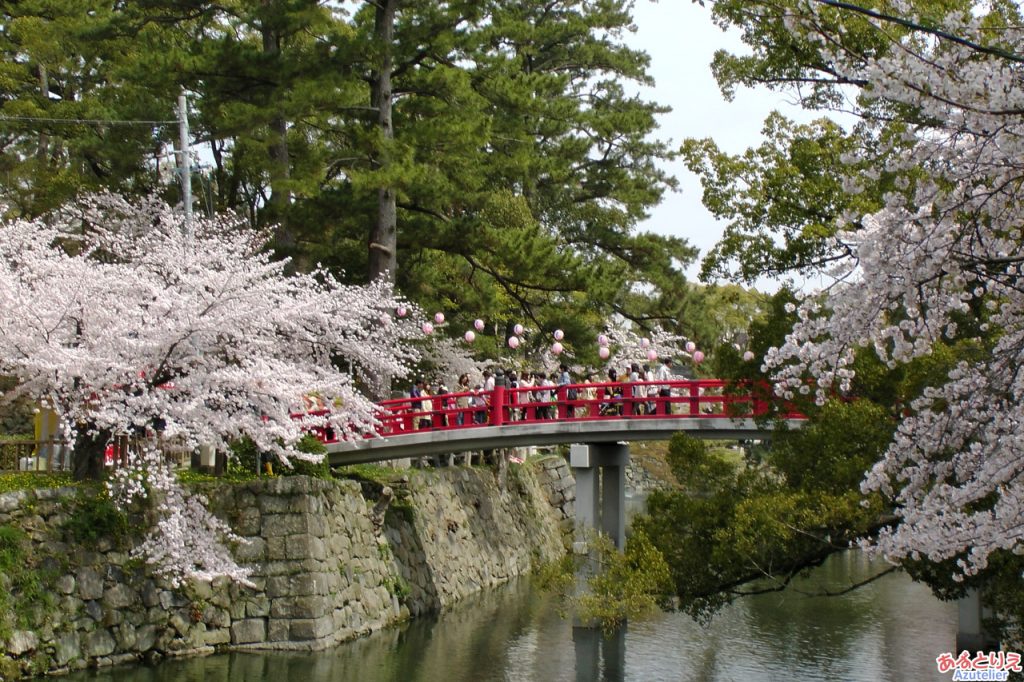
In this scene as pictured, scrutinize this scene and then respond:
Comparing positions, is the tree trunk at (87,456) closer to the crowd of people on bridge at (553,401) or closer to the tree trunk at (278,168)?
the crowd of people on bridge at (553,401)

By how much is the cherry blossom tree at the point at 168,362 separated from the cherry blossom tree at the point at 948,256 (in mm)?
9241

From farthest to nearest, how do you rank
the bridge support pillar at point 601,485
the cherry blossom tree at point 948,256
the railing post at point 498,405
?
the bridge support pillar at point 601,485
the railing post at point 498,405
the cherry blossom tree at point 948,256

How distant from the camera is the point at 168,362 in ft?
51.4

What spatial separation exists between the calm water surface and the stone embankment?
0.37 m

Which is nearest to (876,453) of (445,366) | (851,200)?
(851,200)

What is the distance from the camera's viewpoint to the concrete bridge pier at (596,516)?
17.6 m

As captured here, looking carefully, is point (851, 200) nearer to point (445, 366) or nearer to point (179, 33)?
point (445, 366)

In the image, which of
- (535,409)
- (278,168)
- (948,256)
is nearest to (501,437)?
(535,409)

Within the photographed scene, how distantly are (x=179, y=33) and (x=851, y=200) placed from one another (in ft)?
59.0

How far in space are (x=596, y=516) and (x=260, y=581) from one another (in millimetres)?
6320

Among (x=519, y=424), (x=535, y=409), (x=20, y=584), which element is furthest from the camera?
(x=535, y=409)

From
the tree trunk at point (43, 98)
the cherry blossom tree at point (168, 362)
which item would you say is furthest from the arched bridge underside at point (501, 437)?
the tree trunk at point (43, 98)

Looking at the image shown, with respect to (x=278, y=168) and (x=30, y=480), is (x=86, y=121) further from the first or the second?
(x=30, y=480)

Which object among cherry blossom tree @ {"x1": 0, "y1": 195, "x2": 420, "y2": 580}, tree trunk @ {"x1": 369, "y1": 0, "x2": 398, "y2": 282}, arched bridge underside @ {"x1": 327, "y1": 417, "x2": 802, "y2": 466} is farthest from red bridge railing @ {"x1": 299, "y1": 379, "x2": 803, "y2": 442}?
tree trunk @ {"x1": 369, "y1": 0, "x2": 398, "y2": 282}
